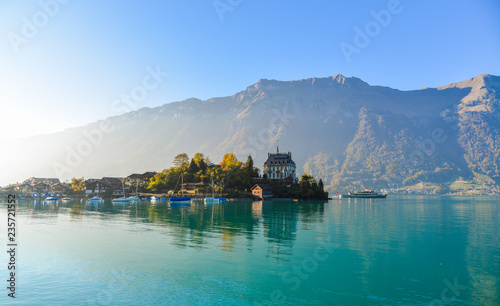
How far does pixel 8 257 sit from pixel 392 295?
33929 mm

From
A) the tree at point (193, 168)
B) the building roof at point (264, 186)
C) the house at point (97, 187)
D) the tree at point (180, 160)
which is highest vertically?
the tree at point (180, 160)

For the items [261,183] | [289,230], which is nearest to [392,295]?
[289,230]

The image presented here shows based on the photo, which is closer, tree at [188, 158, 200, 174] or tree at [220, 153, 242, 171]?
tree at [220, 153, 242, 171]

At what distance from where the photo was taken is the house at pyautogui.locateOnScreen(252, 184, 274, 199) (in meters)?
143

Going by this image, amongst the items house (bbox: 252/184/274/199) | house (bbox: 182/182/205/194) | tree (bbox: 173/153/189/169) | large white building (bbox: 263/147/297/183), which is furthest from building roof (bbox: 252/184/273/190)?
tree (bbox: 173/153/189/169)

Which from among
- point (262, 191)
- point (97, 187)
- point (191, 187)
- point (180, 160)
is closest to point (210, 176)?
point (191, 187)

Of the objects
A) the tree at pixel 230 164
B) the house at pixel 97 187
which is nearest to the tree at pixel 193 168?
the tree at pixel 230 164

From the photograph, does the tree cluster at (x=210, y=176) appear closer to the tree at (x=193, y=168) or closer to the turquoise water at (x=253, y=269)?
the tree at (x=193, y=168)

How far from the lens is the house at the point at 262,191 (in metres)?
143

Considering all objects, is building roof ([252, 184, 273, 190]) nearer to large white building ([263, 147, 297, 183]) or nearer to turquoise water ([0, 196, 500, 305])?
large white building ([263, 147, 297, 183])

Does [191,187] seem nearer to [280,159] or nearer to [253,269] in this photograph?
[280,159]

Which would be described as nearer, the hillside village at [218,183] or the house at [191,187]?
the hillside village at [218,183]

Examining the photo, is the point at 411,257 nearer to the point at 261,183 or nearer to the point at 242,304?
the point at 242,304

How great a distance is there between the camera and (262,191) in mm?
143000
